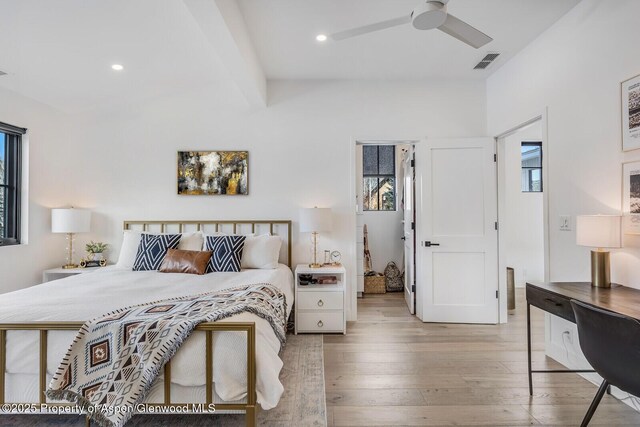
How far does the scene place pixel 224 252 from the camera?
126 inches

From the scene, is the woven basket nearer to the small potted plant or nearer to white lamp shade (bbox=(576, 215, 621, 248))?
white lamp shade (bbox=(576, 215, 621, 248))

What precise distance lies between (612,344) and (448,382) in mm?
1162

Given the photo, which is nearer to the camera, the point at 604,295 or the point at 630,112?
the point at 604,295

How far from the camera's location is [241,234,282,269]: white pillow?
3.33 m

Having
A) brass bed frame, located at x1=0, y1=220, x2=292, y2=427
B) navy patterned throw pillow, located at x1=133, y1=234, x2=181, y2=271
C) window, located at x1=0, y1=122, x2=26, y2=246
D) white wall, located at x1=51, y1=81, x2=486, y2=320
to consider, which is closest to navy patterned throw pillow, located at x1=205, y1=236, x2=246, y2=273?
navy patterned throw pillow, located at x1=133, y1=234, x2=181, y2=271

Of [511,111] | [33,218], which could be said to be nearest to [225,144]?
[33,218]

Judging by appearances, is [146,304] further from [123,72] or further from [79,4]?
[123,72]

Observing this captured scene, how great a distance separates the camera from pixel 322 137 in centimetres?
381

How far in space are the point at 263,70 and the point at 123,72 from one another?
140cm

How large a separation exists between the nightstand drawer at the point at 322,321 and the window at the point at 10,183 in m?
3.13

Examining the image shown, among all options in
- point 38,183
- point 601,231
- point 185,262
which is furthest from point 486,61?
point 38,183

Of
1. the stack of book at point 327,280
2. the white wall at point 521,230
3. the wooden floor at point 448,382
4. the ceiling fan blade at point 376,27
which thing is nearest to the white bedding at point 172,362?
the wooden floor at point 448,382

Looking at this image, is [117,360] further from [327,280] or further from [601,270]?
[601,270]

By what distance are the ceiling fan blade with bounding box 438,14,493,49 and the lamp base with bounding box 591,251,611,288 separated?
5.28 ft
